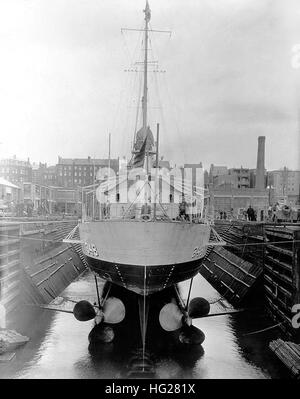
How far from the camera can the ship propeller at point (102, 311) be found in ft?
47.4

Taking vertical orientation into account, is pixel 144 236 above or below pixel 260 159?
below

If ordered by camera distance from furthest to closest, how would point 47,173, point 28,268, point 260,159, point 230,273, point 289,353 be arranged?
point 47,173
point 260,159
point 230,273
point 28,268
point 289,353

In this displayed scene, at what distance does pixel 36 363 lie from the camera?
1212 cm

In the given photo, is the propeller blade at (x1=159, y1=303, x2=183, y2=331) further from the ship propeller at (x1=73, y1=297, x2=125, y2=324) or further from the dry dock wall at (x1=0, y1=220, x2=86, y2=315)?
the dry dock wall at (x1=0, y1=220, x2=86, y2=315)

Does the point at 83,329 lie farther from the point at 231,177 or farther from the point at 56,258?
the point at 231,177

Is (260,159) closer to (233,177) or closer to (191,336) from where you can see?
(233,177)

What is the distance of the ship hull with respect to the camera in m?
13.4

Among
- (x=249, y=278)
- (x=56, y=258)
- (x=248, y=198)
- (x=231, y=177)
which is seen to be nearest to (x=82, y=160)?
(x=231, y=177)

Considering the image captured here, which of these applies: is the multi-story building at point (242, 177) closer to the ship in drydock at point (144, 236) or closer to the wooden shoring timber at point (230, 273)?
the wooden shoring timber at point (230, 273)

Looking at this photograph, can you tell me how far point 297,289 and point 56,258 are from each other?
1516 cm

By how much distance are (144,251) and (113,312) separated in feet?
10.5

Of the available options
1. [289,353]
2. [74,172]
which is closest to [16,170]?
[74,172]

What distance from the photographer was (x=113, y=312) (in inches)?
591
